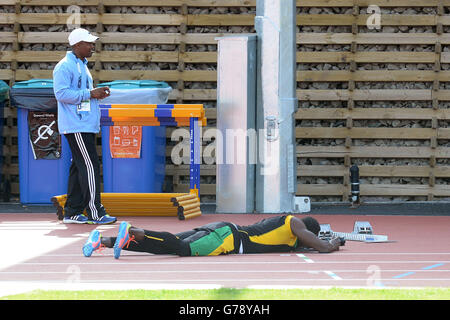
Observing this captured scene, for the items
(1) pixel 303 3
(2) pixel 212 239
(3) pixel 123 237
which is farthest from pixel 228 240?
(1) pixel 303 3

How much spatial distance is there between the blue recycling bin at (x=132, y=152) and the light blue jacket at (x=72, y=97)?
2337 mm

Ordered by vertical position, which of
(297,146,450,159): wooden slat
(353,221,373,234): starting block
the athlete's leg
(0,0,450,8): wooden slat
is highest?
(0,0,450,8): wooden slat

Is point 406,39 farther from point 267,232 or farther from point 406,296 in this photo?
point 406,296

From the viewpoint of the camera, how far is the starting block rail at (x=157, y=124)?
1112 centimetres

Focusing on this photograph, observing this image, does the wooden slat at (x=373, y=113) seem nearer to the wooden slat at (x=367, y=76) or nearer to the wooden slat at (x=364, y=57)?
the wooden slat at (x=367, y=76)

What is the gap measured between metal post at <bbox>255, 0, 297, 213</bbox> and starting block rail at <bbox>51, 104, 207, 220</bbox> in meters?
0.86

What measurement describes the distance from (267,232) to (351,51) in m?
7.08

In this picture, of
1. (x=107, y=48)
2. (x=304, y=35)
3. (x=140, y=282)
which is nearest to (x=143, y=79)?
(x=107, y=48)

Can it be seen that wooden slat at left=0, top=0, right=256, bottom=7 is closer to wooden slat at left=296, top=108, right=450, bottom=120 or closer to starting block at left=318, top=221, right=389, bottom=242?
wooden slat at left=296, top=108, right=450, bottom=120

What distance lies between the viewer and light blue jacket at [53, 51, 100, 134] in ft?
32.7

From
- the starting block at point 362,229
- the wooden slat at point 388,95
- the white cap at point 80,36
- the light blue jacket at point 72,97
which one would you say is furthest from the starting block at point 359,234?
the wooden slat at point 388,95

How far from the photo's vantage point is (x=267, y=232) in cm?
711

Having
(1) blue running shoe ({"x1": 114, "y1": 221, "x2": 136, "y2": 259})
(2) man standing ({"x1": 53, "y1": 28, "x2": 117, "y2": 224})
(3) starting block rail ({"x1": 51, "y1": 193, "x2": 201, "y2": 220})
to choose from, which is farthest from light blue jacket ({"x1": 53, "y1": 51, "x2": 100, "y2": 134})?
(1) blue running shoe ({"x1": 114, "y1": 221, "x2": 136, "y2": 259})

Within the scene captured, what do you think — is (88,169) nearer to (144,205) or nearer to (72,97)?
(72,97)
